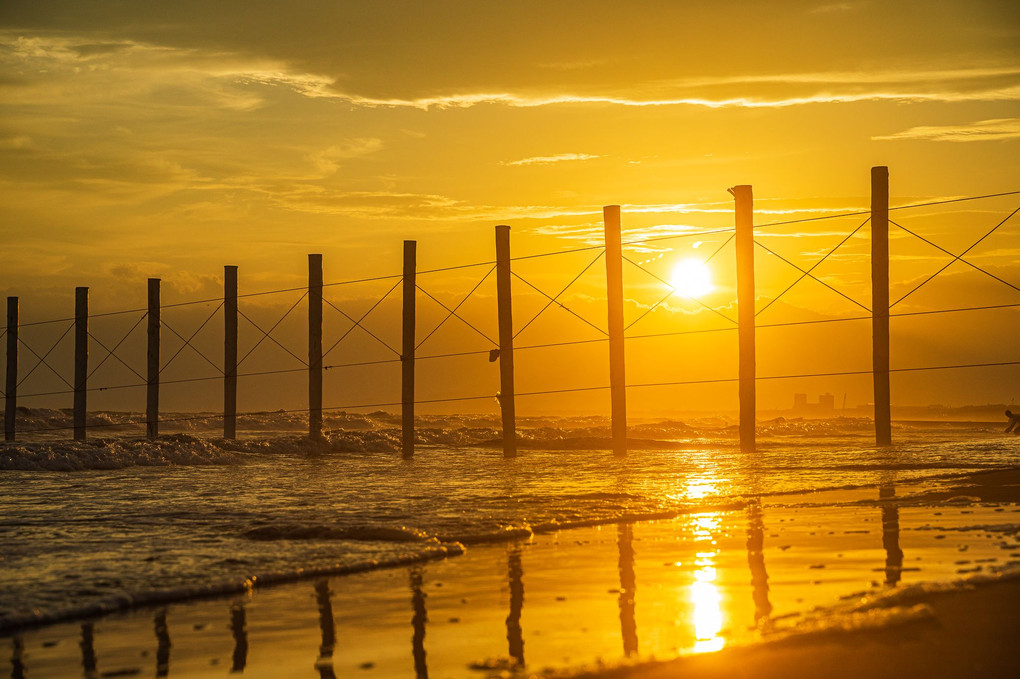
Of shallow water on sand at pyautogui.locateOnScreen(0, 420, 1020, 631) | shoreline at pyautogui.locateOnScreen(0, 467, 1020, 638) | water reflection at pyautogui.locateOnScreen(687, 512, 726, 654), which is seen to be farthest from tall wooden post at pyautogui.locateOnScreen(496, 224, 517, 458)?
water reflection at pyautogui.locateOnScreen(687, 512, 726, 654)

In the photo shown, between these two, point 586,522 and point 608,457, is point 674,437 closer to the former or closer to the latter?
point 608,457

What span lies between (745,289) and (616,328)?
3115mm

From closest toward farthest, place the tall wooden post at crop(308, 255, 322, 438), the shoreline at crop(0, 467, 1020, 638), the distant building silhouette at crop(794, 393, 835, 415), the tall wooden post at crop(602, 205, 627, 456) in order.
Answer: the shoreline at crop(0, 467, 1020, 638) < the tall wooden post at crop(602, 205, 627, 456) < the tall wooden post at crop(308, 255, 322, 438) < the distant building silhouette at crop(794, 393, 835, 415)

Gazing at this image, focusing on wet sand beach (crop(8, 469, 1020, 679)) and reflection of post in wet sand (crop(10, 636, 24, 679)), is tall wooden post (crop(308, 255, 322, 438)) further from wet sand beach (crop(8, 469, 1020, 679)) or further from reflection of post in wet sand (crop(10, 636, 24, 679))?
reflection of post in wet sand (crop(10, 636, 24, 679))

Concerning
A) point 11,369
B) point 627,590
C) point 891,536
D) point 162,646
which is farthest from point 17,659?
point 11,369

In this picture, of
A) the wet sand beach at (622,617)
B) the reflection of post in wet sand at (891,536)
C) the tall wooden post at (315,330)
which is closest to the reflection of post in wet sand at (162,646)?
the wet sand beach at (622,617)

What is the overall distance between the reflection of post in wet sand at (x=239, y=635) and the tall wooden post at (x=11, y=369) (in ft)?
109

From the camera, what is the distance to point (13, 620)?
6.05 meters

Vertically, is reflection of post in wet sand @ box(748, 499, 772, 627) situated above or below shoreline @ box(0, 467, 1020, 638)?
above

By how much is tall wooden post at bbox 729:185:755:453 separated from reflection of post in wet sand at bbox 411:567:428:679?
1504 centimetres

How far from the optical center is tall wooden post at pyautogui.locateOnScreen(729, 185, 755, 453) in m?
21.4

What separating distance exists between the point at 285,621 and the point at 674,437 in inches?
1335

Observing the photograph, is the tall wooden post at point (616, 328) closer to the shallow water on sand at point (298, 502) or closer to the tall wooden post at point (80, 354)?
the shallow water on sand at point (298, 502)

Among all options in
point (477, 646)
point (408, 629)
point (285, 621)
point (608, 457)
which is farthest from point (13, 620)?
point (608, 457)
